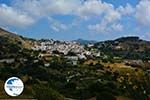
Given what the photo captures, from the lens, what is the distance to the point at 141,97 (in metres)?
76.2

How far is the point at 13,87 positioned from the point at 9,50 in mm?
169449

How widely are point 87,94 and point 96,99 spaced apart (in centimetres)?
1137

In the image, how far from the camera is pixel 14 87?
25188mm

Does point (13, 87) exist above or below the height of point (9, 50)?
below

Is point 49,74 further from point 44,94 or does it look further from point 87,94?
point 44,94

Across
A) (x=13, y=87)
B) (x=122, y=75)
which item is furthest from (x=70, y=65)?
(x=13, y=87)

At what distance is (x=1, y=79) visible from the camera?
97.1 meters

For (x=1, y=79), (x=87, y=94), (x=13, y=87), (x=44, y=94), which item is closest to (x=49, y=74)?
(x=1, y=79)

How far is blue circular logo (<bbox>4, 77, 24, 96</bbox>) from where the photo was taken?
24.6 metres

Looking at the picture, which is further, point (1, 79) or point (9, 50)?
point (9, 50)

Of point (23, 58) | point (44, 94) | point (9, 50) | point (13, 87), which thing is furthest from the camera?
point (9, 50)

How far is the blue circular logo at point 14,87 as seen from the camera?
24.6m

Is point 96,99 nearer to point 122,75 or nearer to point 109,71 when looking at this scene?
point 122,75

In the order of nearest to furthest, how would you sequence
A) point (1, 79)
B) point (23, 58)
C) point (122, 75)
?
point (1, 79), point (122, 75), point (23, 58)
